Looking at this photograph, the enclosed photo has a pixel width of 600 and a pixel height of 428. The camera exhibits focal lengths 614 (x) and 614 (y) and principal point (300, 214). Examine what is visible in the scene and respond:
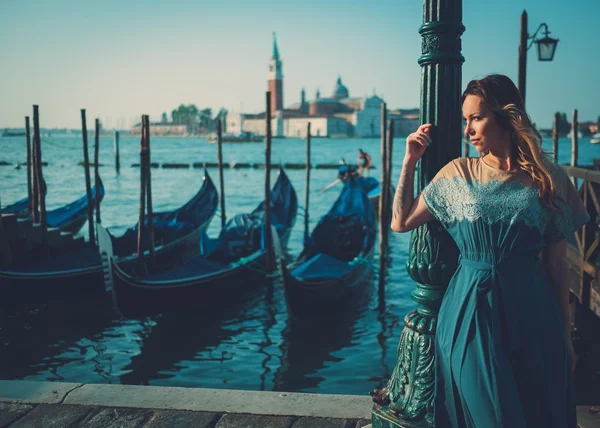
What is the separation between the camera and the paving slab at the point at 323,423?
1715 mm

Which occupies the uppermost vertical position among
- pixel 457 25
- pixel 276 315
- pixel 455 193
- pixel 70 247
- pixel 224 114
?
pixel 224 114

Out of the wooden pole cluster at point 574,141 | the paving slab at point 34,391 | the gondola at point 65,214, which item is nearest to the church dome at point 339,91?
the wooden pole cluster at point 574,141

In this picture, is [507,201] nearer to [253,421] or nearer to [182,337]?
→ [253,421]

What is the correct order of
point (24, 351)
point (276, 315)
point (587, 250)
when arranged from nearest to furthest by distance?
point (587, 250) < point (24, 351) < point (276, 315)

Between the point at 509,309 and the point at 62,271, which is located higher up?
the point at 509,309

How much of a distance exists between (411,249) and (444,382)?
302mm

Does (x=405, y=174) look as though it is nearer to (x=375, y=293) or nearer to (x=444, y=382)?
(x=444, y=382)

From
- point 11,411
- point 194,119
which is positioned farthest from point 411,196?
point 194,119

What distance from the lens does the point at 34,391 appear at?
1.95 metres

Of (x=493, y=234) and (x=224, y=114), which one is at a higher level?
(x=224, y=114)

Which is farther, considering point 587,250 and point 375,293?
point 375,293

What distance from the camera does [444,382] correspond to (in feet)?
4.21

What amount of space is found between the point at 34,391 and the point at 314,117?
75.2 m

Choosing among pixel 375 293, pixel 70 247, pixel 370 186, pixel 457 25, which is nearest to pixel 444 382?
pixel 457 25
